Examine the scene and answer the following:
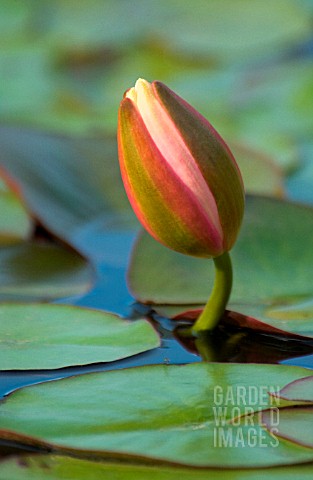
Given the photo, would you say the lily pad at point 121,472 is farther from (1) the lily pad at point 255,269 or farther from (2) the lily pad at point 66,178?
(2) the lily pad at point 66,178

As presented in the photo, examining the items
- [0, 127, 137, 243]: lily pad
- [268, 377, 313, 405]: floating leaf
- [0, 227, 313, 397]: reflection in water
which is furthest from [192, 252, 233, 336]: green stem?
[0, 127, 137, 243]: lily pad

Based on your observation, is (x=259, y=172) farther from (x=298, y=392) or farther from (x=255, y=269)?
(x=298, y=392)

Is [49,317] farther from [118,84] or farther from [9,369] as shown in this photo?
[118,84]

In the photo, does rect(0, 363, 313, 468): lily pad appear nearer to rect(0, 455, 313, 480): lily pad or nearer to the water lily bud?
rect(0, 455, 313, 480): lily pad

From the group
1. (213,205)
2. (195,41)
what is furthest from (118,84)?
(213,205)

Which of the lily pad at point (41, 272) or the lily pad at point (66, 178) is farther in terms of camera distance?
the lily pad at point (66, 178)

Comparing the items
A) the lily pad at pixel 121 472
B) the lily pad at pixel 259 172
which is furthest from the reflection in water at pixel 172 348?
the lily pad at pixel 259 172
